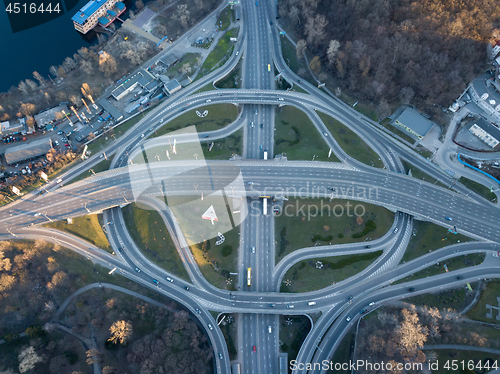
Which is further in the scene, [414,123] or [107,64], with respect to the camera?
[107,64]

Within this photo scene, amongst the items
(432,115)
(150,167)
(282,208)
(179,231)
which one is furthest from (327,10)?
(179,231)

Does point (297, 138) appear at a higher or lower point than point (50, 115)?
lower

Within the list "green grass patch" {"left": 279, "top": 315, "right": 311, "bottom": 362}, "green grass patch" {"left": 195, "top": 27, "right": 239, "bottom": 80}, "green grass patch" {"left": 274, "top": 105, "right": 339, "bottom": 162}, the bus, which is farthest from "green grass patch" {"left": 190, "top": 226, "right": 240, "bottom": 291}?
"green grass patch" {"left": 195, "top": 27, "right": 239, "bottom": 80}

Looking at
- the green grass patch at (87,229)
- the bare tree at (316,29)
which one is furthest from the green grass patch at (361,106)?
the green grass patch at (87,229)

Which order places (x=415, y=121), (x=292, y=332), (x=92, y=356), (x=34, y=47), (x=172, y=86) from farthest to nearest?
1. (x=34, y=47)
2. (x=172, y=86)
3. (x=415, y=121)
4. (x=292, y=332)
5. (x=92, y=356)

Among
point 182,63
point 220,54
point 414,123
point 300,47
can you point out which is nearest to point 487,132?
point 414,123

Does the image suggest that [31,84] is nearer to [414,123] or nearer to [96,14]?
[96,14]
